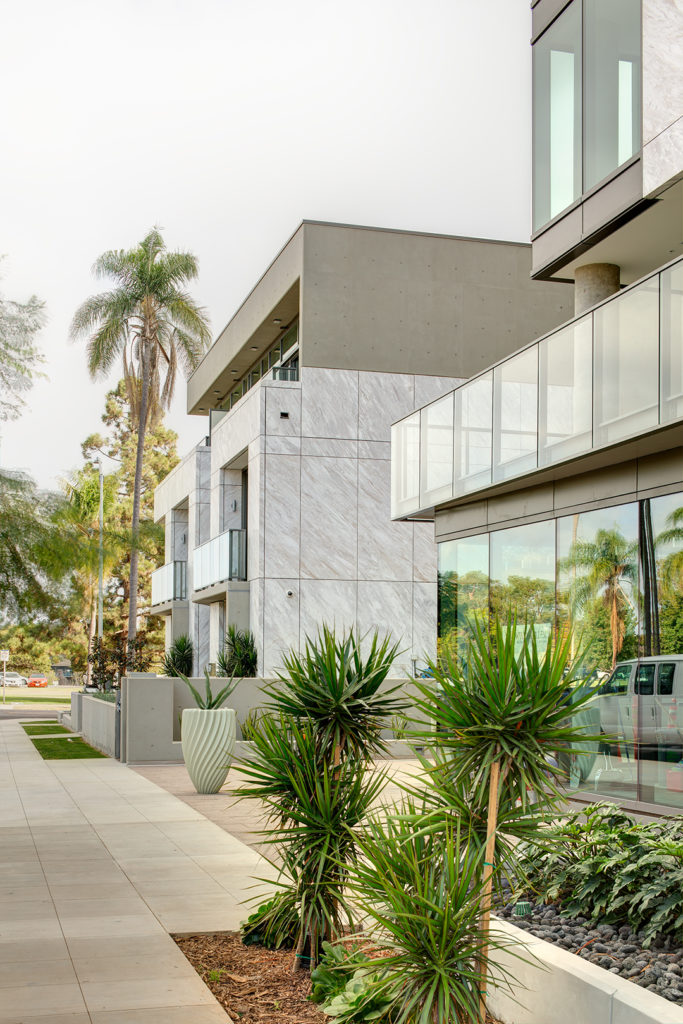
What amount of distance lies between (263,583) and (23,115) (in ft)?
48.4

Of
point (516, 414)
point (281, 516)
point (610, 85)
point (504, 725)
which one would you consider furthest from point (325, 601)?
point (504, 725)

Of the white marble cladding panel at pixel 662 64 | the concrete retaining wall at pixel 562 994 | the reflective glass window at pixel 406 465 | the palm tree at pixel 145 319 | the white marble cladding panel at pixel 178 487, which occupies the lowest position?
the concrete retaining wall at pixel 562 994

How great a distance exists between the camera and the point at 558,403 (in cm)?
1484

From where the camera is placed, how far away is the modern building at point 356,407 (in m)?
27.2

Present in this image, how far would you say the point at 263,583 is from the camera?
2688cm

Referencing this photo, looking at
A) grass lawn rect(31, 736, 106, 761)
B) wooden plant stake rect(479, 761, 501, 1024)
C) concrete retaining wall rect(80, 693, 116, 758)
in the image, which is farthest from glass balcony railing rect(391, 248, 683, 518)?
grass lawn rect(31, 736, 106, 761)

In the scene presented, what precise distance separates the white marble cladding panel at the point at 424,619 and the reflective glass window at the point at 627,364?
14.7 metres

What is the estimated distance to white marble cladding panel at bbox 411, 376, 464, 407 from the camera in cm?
2812

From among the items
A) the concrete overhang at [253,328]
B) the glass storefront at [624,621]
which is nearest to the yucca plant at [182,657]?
the concrete overhang at [253,328]

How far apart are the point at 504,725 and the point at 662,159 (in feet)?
32.0

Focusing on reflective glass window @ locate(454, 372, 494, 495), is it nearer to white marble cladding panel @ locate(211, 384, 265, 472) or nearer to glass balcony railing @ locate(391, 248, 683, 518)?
glass balcony railing @ locate(391, 248, 683, 518)

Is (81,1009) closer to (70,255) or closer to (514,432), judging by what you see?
(514,432)

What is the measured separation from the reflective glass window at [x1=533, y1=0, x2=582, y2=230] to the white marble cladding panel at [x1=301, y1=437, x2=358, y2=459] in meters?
11.1

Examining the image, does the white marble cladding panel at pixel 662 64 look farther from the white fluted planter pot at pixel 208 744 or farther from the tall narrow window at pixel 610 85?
the white fluted planter pot at pixel 208 744
